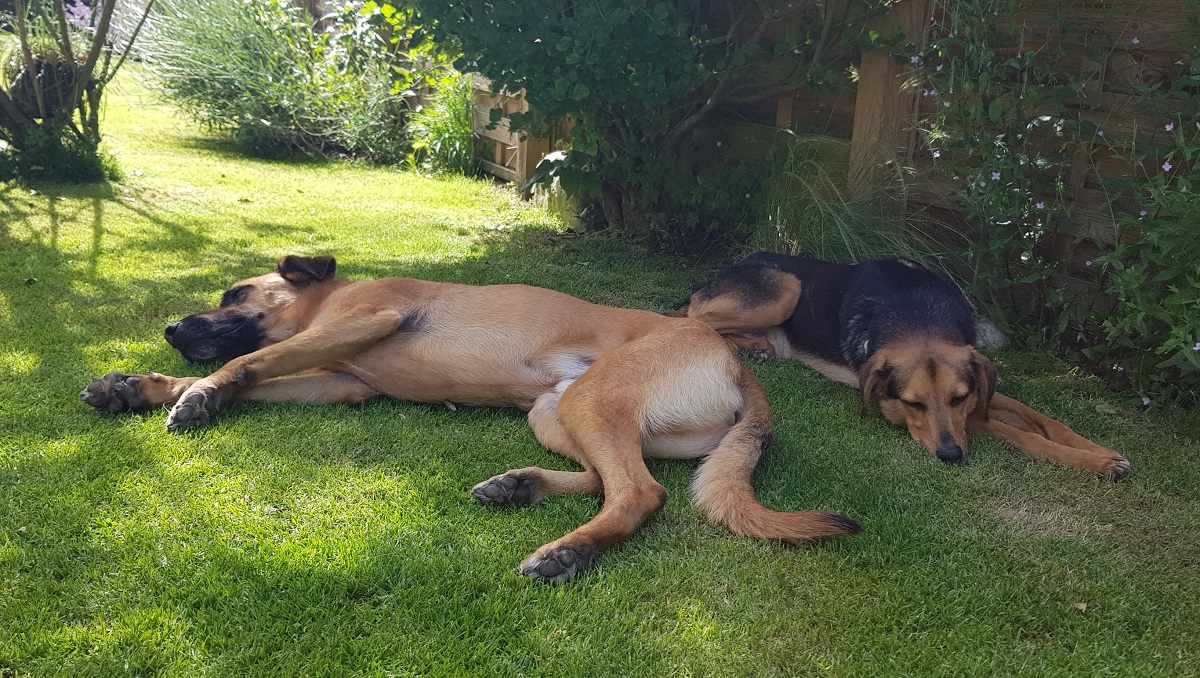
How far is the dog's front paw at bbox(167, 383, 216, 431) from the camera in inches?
144

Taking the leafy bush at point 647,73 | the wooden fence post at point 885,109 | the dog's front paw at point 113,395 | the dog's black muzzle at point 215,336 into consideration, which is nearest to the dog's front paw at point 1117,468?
the wooden fence post at point 885,109

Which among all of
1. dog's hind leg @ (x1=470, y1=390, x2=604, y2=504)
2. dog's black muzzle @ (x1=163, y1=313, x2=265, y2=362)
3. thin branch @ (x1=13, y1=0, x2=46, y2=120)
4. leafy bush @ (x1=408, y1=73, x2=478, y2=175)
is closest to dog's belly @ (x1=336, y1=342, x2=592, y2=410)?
dog's hind leg @ (x1=470, y1=390, x2=604, y2=504)

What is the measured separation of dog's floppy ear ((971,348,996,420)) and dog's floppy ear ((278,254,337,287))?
3323 millimetres

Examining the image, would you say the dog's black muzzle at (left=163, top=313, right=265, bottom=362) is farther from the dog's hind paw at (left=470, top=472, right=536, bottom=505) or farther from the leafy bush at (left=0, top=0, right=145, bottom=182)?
the leafy bush at (left=0, top=0, right=145, bottom=182)

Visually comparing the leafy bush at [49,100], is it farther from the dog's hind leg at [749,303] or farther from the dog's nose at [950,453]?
the dog's nose at [950,453]

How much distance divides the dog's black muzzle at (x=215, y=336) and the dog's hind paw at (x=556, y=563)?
2345 millimetres

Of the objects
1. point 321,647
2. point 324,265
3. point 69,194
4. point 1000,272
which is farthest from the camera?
point 69,194

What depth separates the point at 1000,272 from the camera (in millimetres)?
5480

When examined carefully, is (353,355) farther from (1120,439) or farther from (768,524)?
(1120,439)

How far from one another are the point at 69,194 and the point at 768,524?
27.3 ft

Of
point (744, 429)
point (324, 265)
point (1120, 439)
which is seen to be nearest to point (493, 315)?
point (324, 265)

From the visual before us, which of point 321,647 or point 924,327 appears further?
point 924,327

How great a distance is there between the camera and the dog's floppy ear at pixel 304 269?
15.0 feet

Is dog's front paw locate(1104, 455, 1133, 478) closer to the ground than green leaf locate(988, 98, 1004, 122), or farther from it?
closer to the ground
